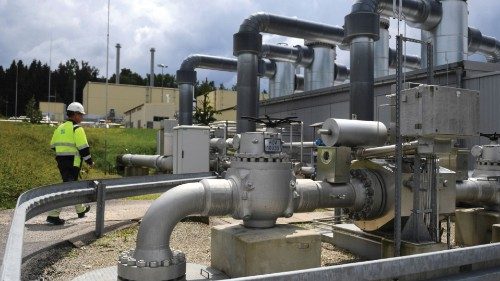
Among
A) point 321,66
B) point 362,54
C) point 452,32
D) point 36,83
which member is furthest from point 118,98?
point 362,54

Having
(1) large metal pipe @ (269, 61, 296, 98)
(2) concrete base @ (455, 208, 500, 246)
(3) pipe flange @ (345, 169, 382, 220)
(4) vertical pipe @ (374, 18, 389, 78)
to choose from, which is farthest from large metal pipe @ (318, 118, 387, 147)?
(1) large metal pipe @ (269, 61, 296, 98)

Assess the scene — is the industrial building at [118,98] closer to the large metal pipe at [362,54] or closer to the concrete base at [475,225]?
the large metal pipe at [362,54]

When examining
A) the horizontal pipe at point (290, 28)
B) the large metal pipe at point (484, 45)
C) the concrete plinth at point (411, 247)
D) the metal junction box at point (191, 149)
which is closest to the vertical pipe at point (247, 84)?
the horizontal pipe at point (290, 28)

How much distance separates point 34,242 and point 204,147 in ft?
16.7

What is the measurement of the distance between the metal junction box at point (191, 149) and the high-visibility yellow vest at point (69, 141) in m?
3.44

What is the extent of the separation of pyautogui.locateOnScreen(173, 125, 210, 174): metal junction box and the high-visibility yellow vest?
344cm

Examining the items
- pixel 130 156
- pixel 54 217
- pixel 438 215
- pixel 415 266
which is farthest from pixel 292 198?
pixel 130 156

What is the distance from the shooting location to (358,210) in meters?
5.07

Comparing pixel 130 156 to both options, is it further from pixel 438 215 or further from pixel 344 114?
pixel 438 215

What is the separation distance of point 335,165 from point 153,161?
9485mm

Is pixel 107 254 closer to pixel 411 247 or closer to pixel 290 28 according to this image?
pixel 411 247

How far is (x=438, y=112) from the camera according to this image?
14.3 feet

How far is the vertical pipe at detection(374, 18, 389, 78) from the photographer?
1627 cm

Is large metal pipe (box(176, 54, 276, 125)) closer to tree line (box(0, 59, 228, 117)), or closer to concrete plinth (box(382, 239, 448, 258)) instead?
concrete plinth (box(382, 239, 448, 258))
